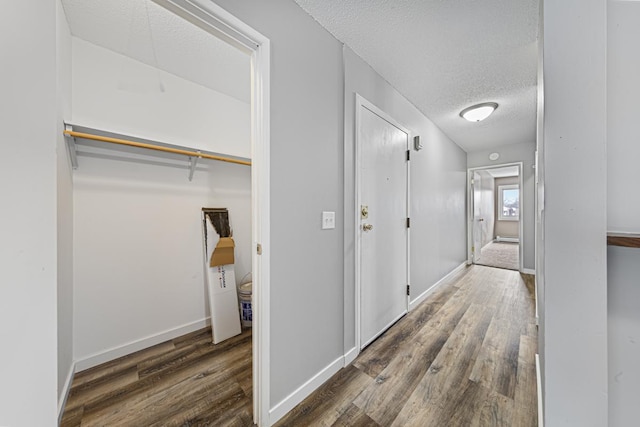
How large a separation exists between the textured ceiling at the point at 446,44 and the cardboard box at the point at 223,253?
1922 mm

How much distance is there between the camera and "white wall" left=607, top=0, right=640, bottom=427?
28.0 inches

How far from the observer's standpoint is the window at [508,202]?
8.36 metres

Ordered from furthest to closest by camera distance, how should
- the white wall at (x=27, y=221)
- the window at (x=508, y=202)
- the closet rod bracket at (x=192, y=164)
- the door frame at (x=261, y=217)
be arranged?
the window at (x=508, y=202)
the closet rod bracket at (x=192, y=164)
the door frame at (x=261, y=217)
the white wall at (x=27, y=221)

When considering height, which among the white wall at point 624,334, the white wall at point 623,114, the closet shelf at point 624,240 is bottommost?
the white wall at point 624,334

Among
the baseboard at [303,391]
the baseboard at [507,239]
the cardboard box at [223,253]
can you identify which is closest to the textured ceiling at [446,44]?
the cardboard box at [223,253]

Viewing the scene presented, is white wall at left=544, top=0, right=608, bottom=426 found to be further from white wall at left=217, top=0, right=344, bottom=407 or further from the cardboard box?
the cardboard box

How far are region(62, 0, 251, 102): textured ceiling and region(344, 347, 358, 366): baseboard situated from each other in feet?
8.10

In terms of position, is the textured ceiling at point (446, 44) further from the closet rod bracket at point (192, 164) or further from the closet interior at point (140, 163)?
the closet rod bracket at point (192, 164)

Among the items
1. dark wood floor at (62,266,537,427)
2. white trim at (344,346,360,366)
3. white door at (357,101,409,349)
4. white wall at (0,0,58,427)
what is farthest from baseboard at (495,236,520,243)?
white wall at (0,0,58,427)

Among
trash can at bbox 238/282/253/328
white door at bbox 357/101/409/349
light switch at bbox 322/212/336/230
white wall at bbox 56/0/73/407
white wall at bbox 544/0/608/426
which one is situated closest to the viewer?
white wall at bbox 544/0/608/426

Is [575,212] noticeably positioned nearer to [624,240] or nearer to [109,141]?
[624,240]

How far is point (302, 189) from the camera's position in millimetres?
A: 1411

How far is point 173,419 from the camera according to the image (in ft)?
4.11

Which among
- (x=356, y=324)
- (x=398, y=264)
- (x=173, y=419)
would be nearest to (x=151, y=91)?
(x=173, y=419)
